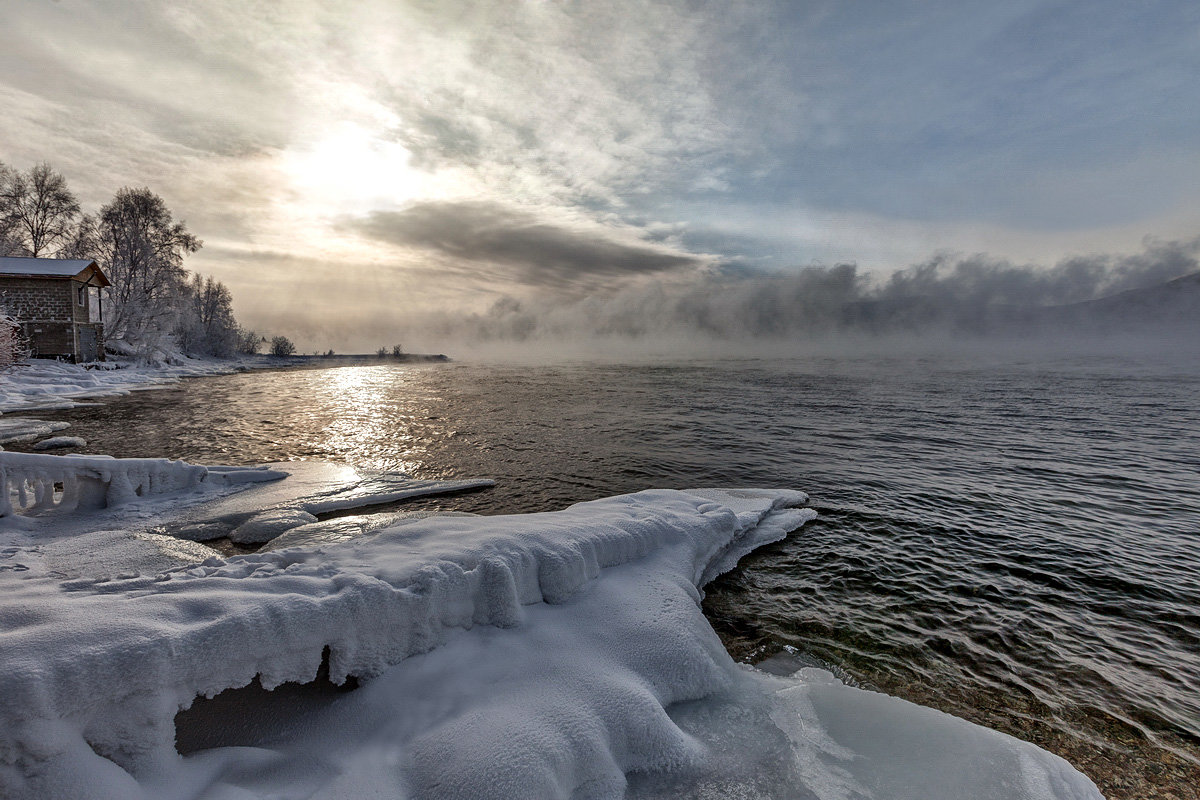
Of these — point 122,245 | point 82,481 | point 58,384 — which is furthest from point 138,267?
point 82,481

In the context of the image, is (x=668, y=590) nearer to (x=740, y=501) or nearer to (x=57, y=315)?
(x=740, y=501)

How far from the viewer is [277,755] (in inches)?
136

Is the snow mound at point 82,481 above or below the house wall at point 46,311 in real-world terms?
below

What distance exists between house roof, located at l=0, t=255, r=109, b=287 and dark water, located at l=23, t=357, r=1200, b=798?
2303cm

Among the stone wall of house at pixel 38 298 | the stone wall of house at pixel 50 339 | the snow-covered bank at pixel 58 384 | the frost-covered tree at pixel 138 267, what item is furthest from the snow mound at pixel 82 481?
the frost-covered tree at pixel 138 267

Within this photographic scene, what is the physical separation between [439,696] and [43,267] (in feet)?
190

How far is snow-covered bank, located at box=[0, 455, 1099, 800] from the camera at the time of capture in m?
3.06

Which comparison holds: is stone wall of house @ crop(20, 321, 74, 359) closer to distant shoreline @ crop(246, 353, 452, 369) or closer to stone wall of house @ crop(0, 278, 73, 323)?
stone wall of house @ crop(0, 278, 73, 323)

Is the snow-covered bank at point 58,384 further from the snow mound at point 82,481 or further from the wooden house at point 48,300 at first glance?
the snow mound at point 82,481

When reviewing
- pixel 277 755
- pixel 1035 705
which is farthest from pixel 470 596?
pixel 1035 705

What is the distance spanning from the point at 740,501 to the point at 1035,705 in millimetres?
6194

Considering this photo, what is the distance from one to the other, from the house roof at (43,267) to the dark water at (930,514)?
2303 cm

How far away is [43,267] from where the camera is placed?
4028 centimetres

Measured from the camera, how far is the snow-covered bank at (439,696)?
10.0ft
